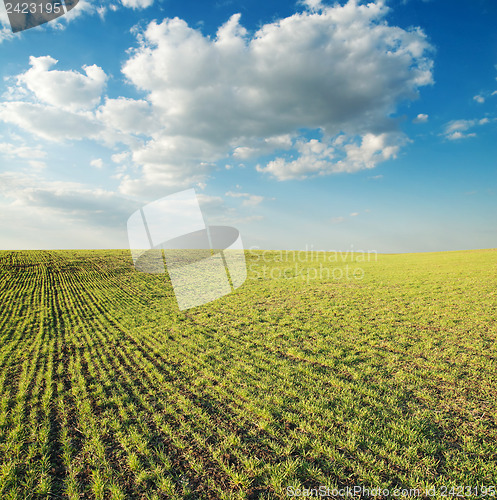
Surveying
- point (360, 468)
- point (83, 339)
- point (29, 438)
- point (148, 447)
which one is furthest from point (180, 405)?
point (83, 339)

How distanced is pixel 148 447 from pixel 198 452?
1181mm

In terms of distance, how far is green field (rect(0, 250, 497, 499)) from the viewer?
194 inches

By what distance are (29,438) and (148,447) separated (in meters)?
3.13

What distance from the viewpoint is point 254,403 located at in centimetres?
725

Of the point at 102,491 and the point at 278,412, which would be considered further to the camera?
the point at 278,412

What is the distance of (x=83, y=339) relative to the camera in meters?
15.0

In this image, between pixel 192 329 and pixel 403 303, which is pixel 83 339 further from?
pixel 403 303

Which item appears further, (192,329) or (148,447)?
(192,329)

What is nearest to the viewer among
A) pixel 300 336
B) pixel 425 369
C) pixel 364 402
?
pixel 364 402

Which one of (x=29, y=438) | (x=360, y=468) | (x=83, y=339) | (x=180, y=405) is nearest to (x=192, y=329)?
(x=83, y=339)

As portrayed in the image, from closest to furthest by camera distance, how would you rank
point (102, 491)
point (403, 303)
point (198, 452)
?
point (102, 491) → point (198, 452) → point (403, 303)

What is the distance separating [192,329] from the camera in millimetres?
15477

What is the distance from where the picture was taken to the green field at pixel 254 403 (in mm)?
4930

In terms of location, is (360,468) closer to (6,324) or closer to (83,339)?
(83,339)
